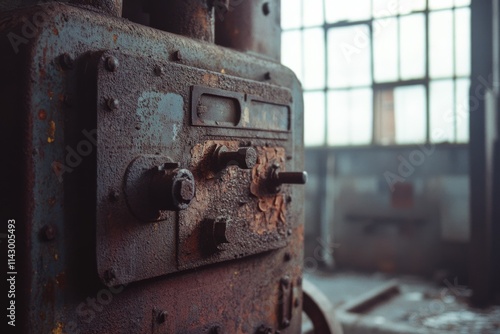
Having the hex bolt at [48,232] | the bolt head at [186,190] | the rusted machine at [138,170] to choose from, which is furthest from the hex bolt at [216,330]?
the hex bolt at [48,232]

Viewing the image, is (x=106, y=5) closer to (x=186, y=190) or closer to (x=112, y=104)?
(x=112, y=104)

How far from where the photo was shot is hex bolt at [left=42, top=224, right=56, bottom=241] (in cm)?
90

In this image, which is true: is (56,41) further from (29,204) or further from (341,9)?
(341,9)

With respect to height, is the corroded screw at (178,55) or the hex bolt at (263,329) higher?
the corroded screw at (178,55)

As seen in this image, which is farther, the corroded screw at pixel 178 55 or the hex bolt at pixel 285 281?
the hex bolt at pixel 285 281

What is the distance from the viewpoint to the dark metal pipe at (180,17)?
Result: 1286 mm

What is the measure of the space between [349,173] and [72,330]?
486 cm

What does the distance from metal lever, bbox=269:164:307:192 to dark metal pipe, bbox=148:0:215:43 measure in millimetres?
391

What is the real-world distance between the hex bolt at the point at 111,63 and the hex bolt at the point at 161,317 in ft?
1.72

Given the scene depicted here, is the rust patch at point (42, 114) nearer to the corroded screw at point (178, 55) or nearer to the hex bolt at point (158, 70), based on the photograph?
the hex bolt at point (158, 70)

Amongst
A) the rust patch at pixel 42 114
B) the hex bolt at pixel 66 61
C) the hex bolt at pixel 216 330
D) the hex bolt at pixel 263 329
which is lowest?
the hex bolt at pixel 263 329

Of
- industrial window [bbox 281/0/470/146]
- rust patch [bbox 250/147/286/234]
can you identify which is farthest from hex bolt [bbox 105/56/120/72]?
industrial window [bbox 281/0/470/146]

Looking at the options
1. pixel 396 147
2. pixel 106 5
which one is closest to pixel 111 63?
pixel 106 5

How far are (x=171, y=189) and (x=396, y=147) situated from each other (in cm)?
455
